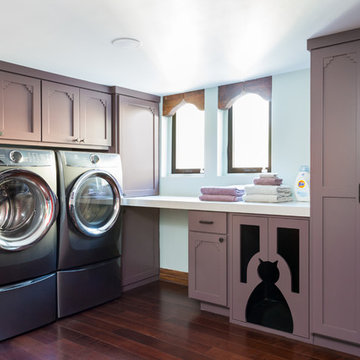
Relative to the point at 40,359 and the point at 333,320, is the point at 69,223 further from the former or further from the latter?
the point at 333,320

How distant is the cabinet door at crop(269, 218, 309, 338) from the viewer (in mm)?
2545

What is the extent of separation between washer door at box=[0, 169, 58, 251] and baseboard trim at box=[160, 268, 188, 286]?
1.66 metres

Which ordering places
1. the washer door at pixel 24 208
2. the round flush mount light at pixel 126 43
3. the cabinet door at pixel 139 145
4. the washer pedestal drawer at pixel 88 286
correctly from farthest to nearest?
the cabinet door at pixel 139 145 < the washer pedestal drawer at pixel 88 286 < the washer door at pixel 24 208 < the round flush mount light at pixel 126 43

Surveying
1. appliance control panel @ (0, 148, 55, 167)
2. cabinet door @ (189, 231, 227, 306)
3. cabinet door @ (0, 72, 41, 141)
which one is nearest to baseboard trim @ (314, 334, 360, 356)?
cabinet door @ (189, 231, 227, 306)

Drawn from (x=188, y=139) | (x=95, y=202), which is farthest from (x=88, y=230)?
(x=188, y=139)

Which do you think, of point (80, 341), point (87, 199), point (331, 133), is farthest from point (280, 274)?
point (87, 199)

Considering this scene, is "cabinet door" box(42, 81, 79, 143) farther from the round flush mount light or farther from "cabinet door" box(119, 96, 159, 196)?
the round flush mount light

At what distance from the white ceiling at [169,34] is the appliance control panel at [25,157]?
0.72 m

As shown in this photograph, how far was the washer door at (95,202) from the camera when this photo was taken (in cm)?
304

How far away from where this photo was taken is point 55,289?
9.68ft

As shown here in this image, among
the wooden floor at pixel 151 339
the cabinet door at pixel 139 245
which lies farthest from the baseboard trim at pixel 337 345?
the cabinet door at pixel 139 245

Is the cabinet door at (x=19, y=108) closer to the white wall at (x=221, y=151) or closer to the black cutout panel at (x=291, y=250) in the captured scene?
the white wall at (x=221, y=151)

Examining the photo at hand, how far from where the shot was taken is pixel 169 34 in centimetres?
242

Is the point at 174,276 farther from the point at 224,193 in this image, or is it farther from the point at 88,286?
the point at 224,193
